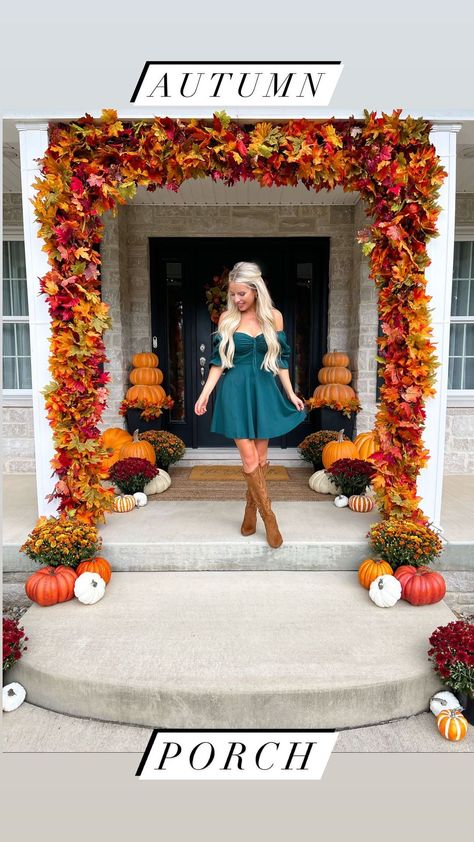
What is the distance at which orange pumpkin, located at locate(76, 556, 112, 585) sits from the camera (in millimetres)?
3404

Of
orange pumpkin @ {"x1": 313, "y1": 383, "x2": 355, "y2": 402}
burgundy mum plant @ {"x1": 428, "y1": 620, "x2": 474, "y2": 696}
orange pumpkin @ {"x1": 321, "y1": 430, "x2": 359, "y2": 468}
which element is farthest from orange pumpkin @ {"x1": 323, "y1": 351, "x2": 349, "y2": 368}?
burgundy mum plant @ {"x1": 428, "y1": 620, "x2": 474, "y2": 696}

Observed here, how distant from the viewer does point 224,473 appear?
593 cm

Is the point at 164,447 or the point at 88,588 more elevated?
the point at 164,447

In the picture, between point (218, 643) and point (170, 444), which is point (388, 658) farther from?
point (170, 444)

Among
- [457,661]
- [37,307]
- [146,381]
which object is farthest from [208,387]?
[146,381]

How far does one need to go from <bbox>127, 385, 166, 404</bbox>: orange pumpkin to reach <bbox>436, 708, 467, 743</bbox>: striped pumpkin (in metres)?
4.40

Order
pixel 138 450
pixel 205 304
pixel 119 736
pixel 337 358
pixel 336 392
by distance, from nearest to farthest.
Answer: pixel 119 736, pixel 138 450, pixel 336 392, pixel 337 358, pixel 205 304

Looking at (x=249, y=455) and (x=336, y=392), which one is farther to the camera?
(x=336, y=392)

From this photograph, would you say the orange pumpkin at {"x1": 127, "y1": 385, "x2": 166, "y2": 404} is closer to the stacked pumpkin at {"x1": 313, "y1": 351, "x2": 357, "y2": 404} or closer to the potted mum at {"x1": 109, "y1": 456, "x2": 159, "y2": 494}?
the potted mum at {"x1": 109, "y1": 456, "x2": 159, "y2": 494}

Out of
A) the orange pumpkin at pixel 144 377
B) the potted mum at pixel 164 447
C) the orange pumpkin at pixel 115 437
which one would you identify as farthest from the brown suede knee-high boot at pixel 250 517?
the orange pumpkin at pixel 144 377

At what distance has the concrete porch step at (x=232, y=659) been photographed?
8.29 feet

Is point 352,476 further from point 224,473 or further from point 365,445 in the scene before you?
point 224,473

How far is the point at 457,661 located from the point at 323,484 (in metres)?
2.55

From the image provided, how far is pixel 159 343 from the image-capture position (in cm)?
654
